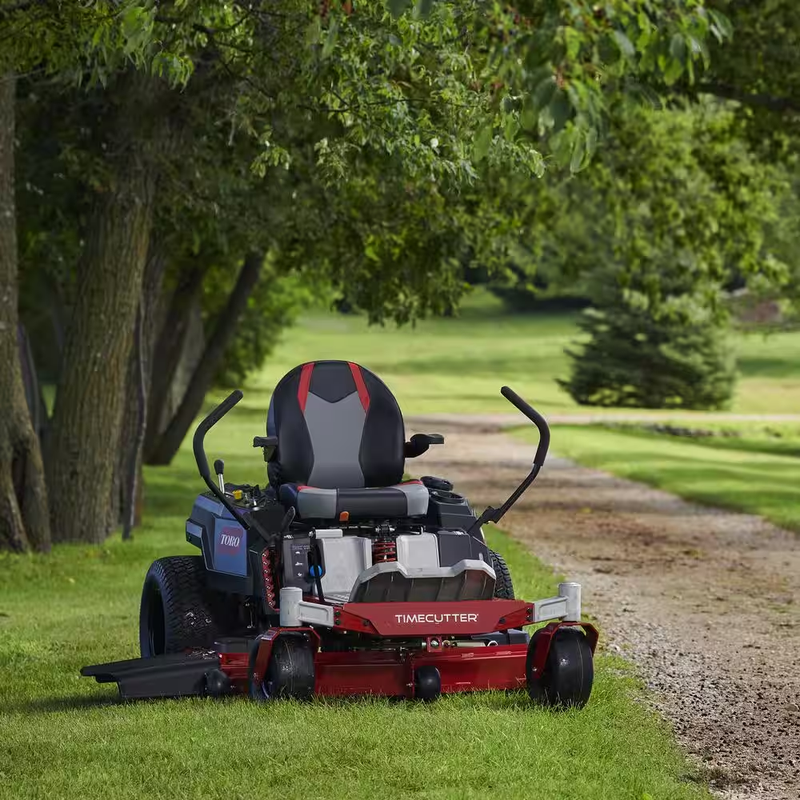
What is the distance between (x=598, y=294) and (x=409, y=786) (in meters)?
46.5

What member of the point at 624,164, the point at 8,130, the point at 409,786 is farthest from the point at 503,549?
the point at 409,786

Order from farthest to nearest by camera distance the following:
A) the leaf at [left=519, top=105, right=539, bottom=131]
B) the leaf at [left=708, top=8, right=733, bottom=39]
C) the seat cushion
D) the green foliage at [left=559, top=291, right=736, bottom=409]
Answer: the green foliage at [left=559, top=291, right=736, bottom=409] → the seat cushion → the leaf at [left=708, top=8, right=733, bottom=39] → the leaf at [left=519, top=105, right=539, bottom=131]

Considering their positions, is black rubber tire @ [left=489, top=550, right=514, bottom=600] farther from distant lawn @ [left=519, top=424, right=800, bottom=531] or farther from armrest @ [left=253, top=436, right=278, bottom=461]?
distant lawn @ [left=519, top=424, right=800, bottom=531]

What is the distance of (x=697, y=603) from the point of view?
11.2 m

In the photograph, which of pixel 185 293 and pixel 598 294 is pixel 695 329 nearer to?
pixel 598 294

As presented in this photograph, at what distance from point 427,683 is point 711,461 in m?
22.3

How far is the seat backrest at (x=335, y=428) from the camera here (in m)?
7.80

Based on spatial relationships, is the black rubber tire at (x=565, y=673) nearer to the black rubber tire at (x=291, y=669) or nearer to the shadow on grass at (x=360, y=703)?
the shadow on grass at (x=360, y=703)

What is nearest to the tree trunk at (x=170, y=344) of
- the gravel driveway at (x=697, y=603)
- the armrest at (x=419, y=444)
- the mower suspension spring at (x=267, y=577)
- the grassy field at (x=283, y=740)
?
the gravel driveway at (x=697, y=603)

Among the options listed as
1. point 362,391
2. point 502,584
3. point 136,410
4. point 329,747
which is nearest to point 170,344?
point 136,410

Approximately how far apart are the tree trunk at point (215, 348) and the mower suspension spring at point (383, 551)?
45.8 ft

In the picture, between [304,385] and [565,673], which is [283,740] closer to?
[565,673]

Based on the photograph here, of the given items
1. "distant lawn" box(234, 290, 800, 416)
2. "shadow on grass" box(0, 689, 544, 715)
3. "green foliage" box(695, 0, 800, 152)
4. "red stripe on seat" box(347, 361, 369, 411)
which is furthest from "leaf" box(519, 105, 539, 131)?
"distant lawn" box(234, 290, 800, 416)

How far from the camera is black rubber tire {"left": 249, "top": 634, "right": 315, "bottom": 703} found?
6.65 meters
